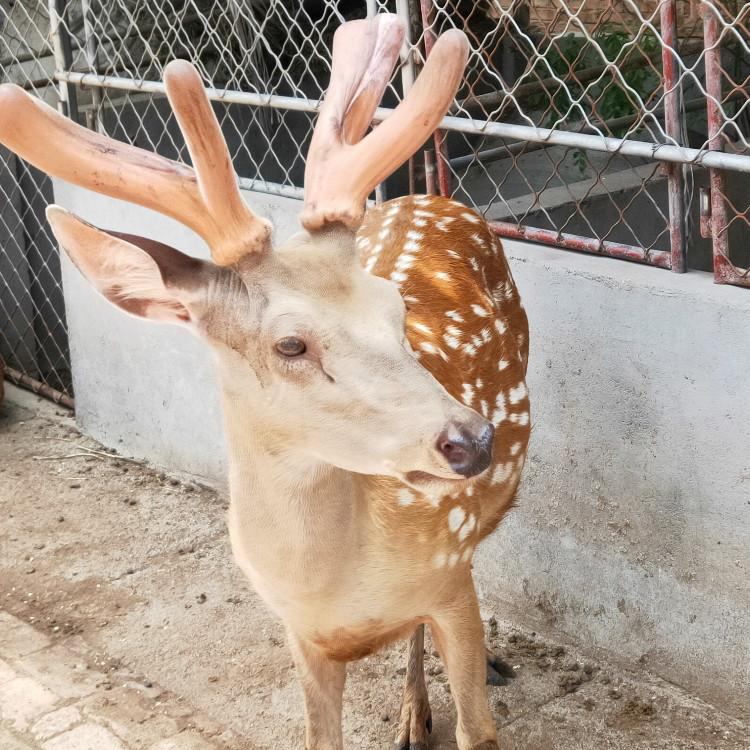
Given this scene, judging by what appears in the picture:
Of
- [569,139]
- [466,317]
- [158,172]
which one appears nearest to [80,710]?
[466,317]

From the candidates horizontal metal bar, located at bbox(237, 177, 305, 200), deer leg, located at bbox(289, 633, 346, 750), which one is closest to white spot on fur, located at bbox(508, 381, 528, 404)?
deer leg, located at bbox(289, 633, 346, 750)

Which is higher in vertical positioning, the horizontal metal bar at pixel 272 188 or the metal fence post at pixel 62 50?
the metal fence post at pixel 62 50

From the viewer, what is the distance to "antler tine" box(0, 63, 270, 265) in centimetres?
211

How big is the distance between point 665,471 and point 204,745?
1567 mm

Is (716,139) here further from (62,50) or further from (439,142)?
(62,50)

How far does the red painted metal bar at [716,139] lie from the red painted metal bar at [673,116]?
3.5 inches

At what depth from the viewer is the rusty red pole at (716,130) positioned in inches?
119

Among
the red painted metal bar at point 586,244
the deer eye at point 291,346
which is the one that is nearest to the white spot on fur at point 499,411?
the red painted metal bar at point 586,244

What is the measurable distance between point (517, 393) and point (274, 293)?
1.18 metres

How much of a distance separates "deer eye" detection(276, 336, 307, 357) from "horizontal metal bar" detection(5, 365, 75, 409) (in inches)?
155

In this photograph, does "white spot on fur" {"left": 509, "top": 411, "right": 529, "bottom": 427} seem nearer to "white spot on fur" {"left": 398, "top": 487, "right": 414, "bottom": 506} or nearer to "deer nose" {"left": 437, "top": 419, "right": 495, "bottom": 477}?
"white spot on fur" {"left": 398, "top": 487, "right": 414, "bottom": 506}

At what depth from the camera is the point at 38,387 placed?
6133 millimetres

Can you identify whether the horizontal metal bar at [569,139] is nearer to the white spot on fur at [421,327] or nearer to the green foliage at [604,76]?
the white spot on fur at [421,327]

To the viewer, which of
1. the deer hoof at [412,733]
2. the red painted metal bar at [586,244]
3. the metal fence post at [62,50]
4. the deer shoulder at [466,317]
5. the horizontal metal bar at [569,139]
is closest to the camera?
the deer shoulder at [466,317]
